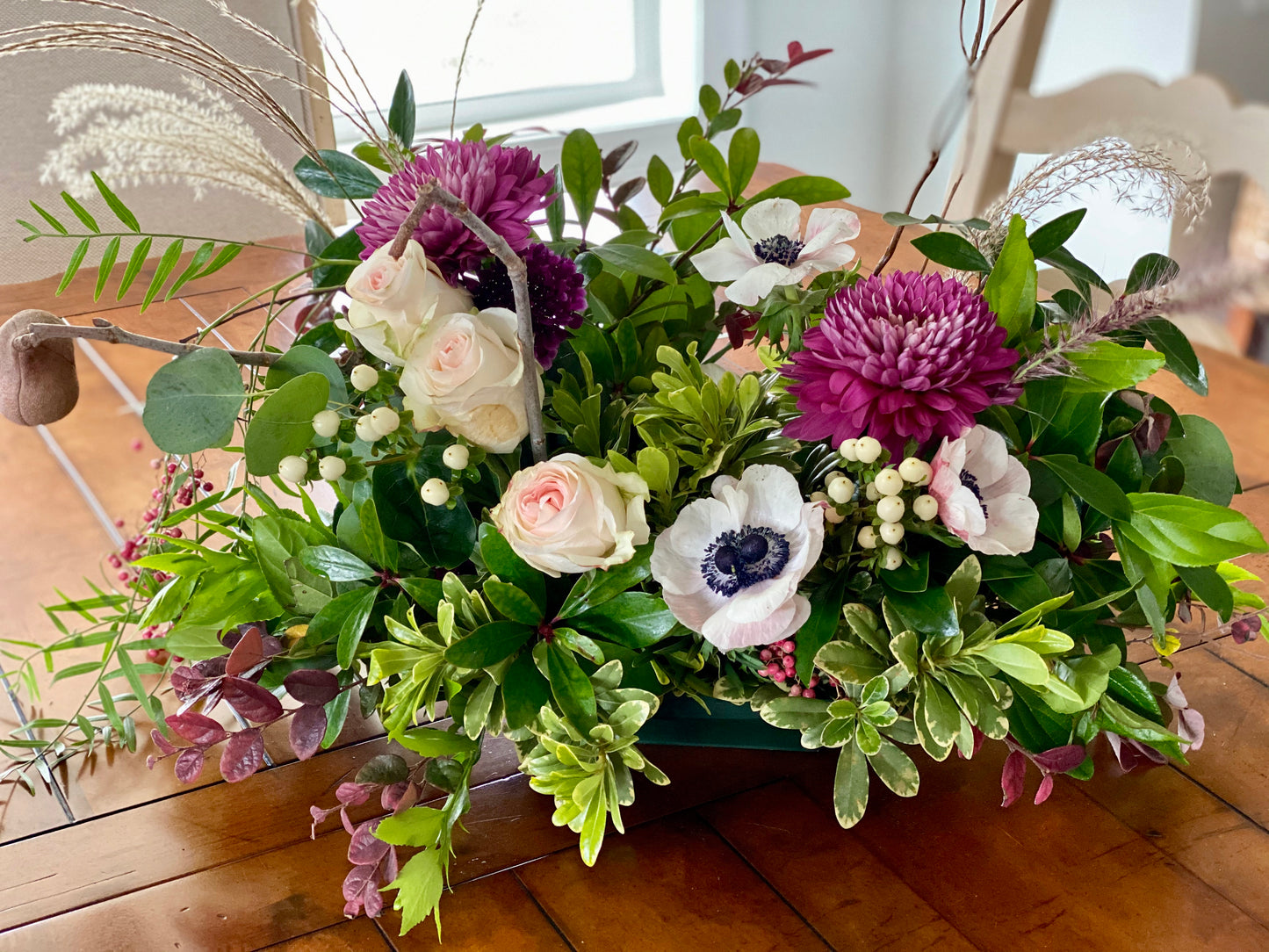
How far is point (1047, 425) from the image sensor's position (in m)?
0.50

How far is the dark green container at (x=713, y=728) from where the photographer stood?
55 cm

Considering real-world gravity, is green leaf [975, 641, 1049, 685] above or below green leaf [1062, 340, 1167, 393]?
below

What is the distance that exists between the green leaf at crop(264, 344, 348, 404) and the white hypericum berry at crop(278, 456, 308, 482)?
29 mm

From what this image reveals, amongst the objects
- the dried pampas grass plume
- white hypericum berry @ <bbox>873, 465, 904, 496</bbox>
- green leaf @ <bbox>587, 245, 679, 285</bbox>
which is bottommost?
white hypericum berry @ <bbox>873, 465, 904, 496</bbox>

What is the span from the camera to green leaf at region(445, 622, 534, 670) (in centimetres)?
45

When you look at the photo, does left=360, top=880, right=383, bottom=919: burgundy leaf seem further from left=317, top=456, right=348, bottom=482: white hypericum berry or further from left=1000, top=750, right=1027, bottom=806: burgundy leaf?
left=1000, top=750, right=1027, bottom=806: burgundy leaf

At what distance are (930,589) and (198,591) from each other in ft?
1.16

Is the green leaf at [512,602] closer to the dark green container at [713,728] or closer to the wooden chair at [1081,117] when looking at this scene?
the dark green container at [713,728]

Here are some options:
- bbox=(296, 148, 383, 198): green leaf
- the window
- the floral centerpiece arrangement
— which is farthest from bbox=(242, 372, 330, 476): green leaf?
the window

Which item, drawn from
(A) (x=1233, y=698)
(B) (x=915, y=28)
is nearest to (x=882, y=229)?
(A) (x=1233, y=698)

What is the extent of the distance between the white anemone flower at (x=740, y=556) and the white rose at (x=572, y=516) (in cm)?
2

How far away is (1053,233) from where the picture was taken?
0.54 metres

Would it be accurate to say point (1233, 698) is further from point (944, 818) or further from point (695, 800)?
point (695, 800)

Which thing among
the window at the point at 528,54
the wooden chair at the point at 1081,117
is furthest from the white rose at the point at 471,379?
the window at the point at 528,54
